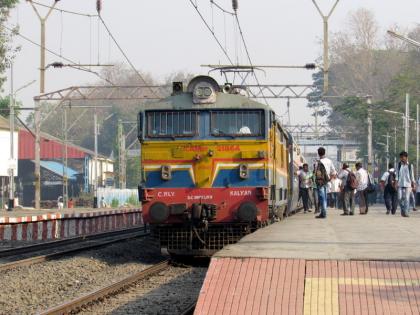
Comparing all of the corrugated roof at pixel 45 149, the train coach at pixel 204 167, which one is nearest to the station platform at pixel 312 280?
the train coach at pixel 204 167

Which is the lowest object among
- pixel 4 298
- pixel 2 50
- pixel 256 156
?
pixel 4 298

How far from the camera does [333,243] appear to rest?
13.3m

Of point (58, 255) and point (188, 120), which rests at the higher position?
point (188, 120)

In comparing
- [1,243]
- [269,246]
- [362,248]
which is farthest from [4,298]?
[1,243]

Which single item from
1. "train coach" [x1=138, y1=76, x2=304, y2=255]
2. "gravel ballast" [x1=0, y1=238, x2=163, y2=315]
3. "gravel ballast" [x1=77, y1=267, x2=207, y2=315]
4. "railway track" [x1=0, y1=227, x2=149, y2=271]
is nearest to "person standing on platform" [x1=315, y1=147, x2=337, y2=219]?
"train coach" [x1=138, y1=76, x2=304, y2=255]

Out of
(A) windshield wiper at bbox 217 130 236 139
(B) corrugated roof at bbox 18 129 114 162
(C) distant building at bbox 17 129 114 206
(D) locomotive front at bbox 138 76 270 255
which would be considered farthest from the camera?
(B) corrugated roof at bbox 18 129 114 162

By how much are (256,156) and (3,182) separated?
61159 mm

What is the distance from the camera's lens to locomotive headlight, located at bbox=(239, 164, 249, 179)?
1708cm

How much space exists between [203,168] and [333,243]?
14.5 ft

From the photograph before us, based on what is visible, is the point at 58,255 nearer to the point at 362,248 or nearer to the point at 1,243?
the point at 1,243

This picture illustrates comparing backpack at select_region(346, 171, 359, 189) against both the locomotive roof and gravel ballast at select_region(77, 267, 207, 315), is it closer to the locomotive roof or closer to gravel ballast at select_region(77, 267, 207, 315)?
the locomotive roof

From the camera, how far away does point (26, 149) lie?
8988cm

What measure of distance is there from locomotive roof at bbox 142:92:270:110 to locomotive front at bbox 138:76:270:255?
0.04 feet

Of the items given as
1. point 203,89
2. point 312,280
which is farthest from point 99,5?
point 312,280
